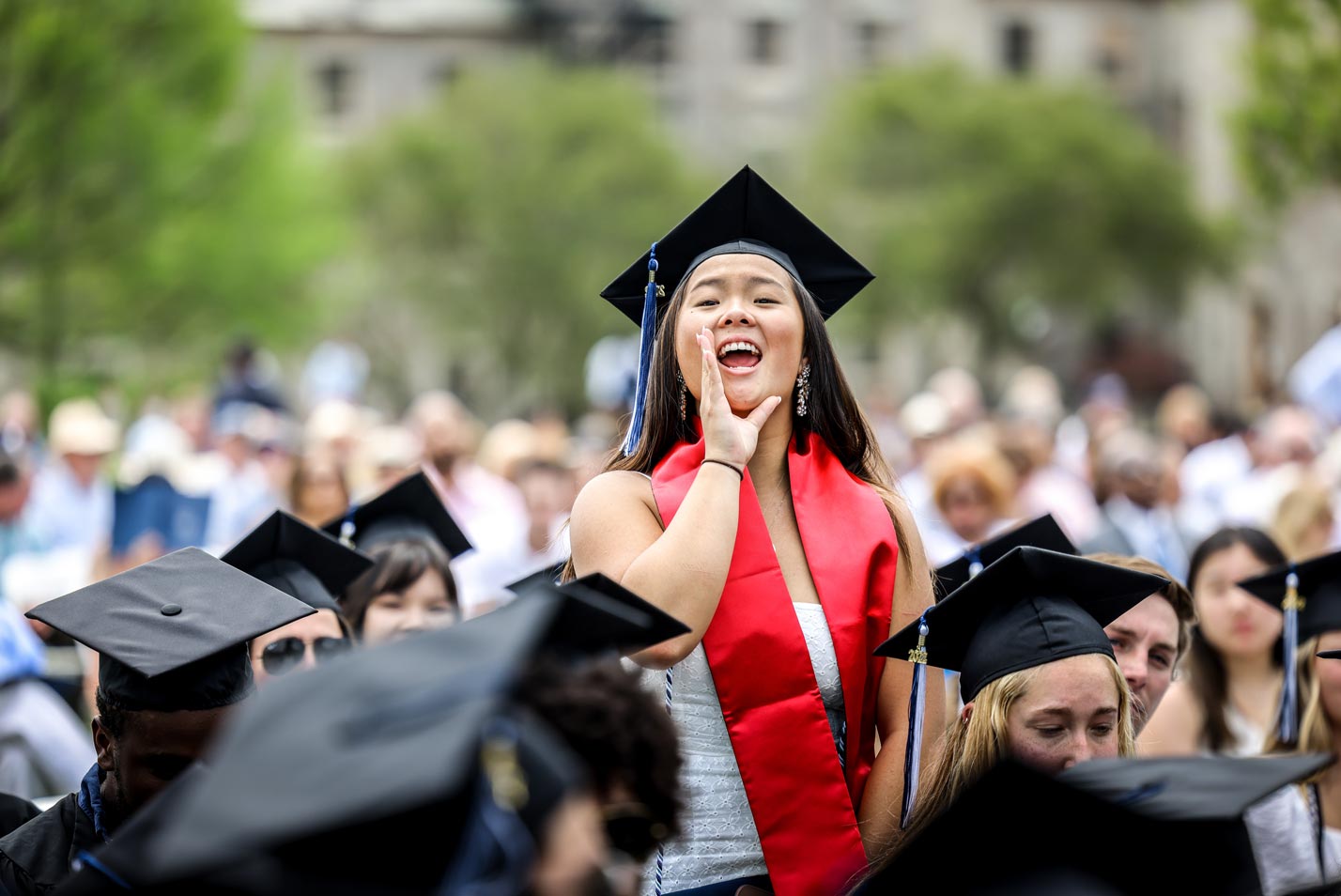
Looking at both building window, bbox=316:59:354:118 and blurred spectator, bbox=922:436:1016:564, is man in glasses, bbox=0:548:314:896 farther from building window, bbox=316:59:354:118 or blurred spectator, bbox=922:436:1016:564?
building window, bbox=316:59:354:118

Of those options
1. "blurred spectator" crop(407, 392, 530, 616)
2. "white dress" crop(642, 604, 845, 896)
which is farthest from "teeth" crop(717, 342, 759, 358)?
"blurred spectator" crop(407, 392, 530, 616)

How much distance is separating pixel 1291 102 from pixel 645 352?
16476 mm

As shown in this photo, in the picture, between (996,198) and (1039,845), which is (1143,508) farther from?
(996,198)

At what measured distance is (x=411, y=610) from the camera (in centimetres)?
518

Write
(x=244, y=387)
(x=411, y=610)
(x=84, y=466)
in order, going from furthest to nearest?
(x=244, y=387)
(x=84, y=466)
(x=411, y=610)

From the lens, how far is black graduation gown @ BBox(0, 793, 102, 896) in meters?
3.30

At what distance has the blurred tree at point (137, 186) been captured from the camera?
18500 mm

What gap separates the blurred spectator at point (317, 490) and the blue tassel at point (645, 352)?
384cm

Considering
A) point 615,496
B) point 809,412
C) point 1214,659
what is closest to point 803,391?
point 809,412

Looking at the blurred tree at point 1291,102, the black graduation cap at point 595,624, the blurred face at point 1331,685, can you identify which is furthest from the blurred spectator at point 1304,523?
the blurred tree at point 1291,102

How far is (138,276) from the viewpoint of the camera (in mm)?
21422

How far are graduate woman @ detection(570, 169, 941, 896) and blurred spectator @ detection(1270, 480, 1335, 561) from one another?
4.46m

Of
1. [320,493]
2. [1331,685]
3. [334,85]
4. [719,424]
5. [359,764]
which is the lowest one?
[1331,685]

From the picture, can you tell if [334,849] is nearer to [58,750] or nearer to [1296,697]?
[1296,697]
